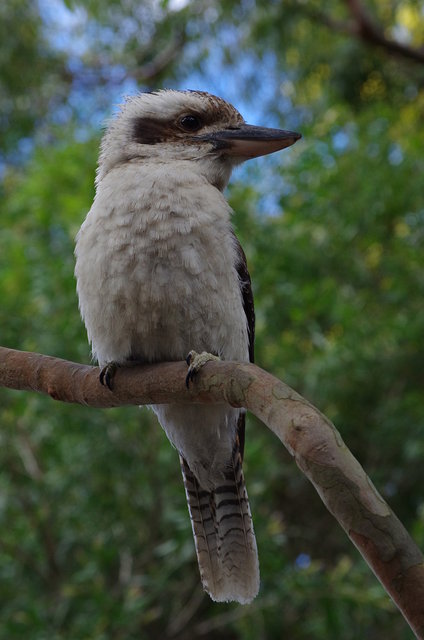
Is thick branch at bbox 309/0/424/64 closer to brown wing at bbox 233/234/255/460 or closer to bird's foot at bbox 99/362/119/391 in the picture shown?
brown wing at bbox 233/234/255/460

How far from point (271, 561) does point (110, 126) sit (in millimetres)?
1612

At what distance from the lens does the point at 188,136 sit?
237cm

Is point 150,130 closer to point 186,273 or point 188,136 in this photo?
point 188,136

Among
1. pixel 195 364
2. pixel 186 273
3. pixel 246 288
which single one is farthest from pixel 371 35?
pixel 195 364

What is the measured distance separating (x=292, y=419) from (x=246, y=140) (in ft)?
3.64

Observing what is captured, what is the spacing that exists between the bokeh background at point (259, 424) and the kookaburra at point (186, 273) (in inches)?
26.0

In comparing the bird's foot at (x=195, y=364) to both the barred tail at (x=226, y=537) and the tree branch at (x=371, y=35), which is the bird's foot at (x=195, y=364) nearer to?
the barred tail at (x=226, y=537)

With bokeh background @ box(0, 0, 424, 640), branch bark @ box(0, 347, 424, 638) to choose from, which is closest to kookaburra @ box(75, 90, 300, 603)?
branch bark @ box(0, 347, 424, 638)

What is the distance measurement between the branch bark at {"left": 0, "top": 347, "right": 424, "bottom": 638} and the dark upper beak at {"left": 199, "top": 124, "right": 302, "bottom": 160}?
0.64 meters

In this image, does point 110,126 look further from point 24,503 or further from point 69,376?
point 24,503

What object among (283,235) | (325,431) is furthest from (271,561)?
(325,431)

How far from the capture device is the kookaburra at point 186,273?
82.7 inches

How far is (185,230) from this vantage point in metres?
2.10

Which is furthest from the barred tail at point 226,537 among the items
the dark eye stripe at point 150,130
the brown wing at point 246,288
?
the dark eye stripe at point 150,130
